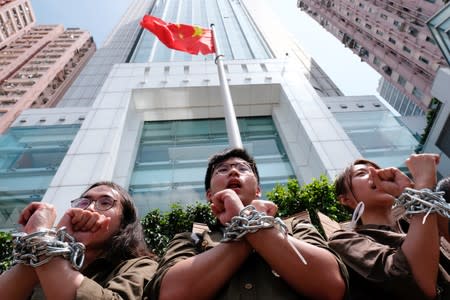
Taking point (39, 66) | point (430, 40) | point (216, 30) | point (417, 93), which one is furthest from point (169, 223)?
point (39, 66)

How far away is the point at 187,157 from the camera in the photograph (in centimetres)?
1121

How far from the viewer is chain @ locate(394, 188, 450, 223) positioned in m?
1.81

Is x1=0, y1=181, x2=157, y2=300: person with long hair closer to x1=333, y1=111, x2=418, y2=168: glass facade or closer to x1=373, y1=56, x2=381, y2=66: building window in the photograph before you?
x1=333, y1=111, x2=418, y2=168: glass facade

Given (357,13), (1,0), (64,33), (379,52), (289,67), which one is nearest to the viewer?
(289,67)

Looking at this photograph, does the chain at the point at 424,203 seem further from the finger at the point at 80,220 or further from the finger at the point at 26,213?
the finger at the point at 26,213

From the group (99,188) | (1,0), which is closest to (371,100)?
(99,188)

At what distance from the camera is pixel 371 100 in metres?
14.5

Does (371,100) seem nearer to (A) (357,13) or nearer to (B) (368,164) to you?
(B) (368,164)

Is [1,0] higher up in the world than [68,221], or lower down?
lower down

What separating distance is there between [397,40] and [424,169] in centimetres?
3301

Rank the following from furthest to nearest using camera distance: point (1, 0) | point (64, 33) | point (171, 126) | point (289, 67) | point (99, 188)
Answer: point (64, 33) < point (1, 0) < point (289, 67) < point (171, 126) < point (99, 188)

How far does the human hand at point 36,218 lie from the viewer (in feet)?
6.35

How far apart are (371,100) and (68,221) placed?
15.4 metres

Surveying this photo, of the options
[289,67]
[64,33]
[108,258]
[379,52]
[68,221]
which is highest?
[68,221]
